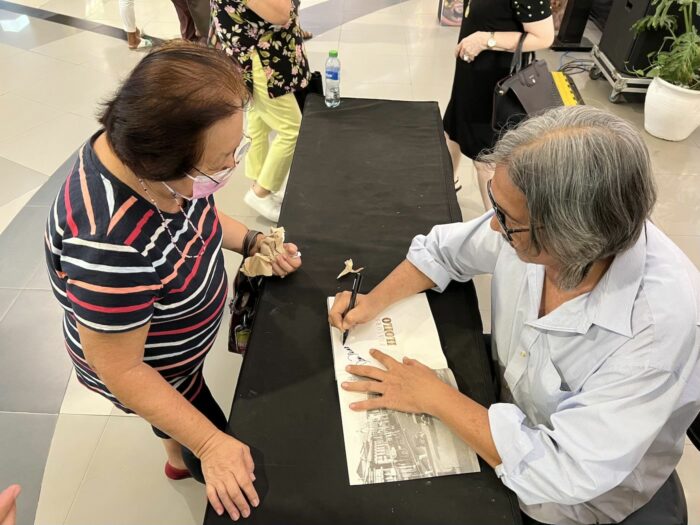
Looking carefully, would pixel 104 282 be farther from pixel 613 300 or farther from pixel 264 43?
pixel 264 43

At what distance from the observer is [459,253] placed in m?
1.34

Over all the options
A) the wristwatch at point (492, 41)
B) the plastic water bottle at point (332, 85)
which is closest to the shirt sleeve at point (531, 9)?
the wristwatch at point (492, 41)

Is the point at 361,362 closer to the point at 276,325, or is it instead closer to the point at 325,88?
the point at 276,325

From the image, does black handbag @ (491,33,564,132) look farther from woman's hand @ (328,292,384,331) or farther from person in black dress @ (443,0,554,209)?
woman's hand @ (328,292,384,331)

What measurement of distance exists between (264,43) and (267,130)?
58 centimetres

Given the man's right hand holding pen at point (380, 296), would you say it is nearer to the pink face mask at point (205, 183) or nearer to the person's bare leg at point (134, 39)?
the pink face mask at point (205, 183)

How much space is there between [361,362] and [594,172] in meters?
0.64

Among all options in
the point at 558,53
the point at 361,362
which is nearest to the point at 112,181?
the point at 361,362

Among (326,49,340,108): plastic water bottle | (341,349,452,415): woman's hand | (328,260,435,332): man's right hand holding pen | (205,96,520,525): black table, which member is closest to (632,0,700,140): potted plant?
(205,96,520,525): black table

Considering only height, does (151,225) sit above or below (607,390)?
above

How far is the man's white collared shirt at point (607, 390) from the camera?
2.92 feet

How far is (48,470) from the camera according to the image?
Answer: 6.15 feet

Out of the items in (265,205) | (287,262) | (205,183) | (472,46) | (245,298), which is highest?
(205,183)

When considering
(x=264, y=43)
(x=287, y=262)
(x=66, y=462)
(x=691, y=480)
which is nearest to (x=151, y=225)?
(x=287, y=262)
